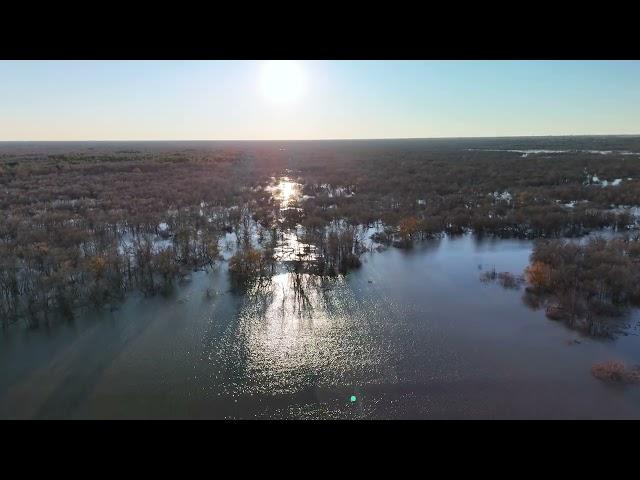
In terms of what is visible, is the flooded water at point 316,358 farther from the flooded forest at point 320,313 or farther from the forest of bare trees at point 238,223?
the forest of bare trees at point 238,223

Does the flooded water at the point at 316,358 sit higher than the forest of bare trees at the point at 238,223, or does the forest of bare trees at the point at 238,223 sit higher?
the forest of bare trees at the point at 238,223

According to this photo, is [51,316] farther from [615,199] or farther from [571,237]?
[615,199]

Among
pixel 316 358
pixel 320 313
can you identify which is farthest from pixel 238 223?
pixel 316 358

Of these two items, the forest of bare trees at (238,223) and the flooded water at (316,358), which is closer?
the flooded water at (316,358)

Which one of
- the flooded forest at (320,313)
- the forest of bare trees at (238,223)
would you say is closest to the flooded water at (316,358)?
the flooded forest at (320,313)

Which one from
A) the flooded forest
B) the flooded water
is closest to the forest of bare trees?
the flooded forest

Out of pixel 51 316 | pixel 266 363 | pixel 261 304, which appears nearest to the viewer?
pixel 266 363
